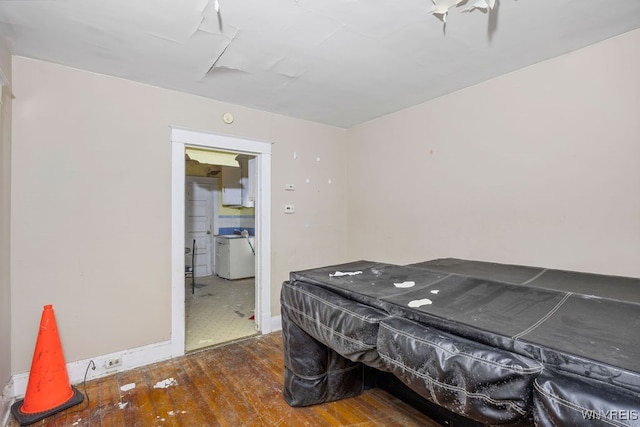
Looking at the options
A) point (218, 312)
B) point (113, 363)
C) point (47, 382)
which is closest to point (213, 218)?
point (218, 312)

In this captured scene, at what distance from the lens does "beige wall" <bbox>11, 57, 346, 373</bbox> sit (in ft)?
6.93

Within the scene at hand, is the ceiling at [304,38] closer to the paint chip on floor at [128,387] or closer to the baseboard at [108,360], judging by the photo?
the baseboard at [108,360]

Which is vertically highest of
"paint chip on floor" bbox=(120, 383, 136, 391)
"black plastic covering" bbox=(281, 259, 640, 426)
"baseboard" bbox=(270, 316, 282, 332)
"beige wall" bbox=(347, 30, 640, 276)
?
"beige wall" bbox=(347, 30, 640, 276)

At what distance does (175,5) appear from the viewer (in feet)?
5.16

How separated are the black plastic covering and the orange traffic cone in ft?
4.96

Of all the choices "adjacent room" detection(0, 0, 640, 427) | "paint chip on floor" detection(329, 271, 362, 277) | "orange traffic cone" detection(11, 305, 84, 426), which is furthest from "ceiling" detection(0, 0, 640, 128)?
"orange traffic cone" detection(11, 305, 84, 426)

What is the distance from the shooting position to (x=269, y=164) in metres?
3.25

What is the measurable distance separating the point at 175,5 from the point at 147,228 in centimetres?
173

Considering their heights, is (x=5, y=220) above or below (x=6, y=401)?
above

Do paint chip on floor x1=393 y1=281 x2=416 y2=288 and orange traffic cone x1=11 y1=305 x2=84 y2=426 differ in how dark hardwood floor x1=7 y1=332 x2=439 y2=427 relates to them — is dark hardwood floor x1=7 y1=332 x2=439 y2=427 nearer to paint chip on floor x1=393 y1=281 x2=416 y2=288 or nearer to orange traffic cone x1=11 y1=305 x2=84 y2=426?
orange traffic cone x1=11 y1=305 x2=84 y2=426

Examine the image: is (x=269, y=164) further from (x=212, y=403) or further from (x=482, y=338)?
(x=482, y=338)

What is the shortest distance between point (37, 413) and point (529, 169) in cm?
376

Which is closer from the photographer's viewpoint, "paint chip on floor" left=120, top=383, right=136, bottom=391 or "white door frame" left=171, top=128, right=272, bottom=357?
"paint chip on floor" left=120, top=383, right=136, bottom=391

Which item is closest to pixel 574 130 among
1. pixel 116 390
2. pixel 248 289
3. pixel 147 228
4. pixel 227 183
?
pixel 147 228
